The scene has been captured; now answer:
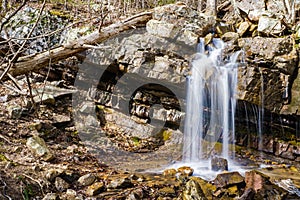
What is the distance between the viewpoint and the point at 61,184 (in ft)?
13.0

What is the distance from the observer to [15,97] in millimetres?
6766

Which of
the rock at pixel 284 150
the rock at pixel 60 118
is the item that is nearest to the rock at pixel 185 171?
the rock at pixel 284 150

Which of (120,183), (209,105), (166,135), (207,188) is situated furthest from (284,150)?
(120,183)

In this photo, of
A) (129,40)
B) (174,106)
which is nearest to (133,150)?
(174,106)

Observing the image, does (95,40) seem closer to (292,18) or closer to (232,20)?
(232,20)

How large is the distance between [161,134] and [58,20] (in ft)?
14.7

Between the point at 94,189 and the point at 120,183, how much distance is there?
45cm

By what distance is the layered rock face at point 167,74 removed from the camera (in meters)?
6.31

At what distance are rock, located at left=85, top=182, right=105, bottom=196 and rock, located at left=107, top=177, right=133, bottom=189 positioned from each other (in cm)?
14

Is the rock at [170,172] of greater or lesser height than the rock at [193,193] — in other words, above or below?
below

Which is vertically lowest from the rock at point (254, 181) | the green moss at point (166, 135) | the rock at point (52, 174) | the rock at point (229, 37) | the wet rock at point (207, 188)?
the wet rock at point (207, 188)

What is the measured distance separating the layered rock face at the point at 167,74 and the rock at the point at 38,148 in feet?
7.58

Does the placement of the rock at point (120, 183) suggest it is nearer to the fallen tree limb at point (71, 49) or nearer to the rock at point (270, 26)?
the fallen tree limb at point (71, 49)

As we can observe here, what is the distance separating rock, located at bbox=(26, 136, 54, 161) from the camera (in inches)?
186
